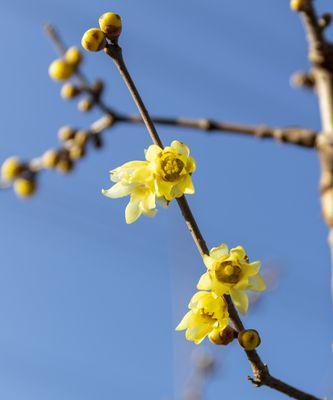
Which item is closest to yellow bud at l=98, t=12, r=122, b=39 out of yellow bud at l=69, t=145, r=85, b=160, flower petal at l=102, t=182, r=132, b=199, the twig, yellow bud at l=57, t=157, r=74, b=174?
the twig

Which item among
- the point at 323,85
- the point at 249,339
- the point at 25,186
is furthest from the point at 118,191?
the point at 25,186

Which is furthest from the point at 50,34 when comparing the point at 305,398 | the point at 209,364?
the point at 209,364

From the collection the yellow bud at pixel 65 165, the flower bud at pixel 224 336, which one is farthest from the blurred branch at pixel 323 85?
the yellow bud at pixel 65 165

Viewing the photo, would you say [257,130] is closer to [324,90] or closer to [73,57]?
[324,90]

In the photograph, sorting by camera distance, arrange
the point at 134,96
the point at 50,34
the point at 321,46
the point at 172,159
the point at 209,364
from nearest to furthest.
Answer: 1. the point at 321,46
2. the point at 134,96
3. the point at 172,159
4. the point at 50,34
5. the point at 209,364

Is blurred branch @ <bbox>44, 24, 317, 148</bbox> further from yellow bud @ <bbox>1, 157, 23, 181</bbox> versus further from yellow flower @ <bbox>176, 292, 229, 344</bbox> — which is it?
yellow bud @ <bbox>1, 157, 23, 181</bbox>

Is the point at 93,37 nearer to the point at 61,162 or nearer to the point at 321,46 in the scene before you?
the point at 321,46

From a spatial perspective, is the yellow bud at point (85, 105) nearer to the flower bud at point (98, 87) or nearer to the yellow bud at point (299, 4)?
the flower bud at point (98, 87)
